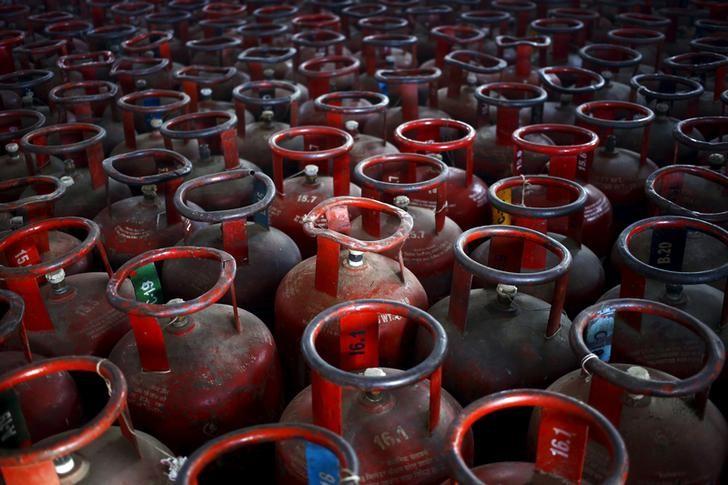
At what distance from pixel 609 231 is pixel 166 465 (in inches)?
95.7

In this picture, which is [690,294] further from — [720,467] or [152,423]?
[152,423]

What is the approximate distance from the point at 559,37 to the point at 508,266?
3.35 m

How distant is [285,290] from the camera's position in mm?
2527

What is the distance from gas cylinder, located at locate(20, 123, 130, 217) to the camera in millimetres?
3202

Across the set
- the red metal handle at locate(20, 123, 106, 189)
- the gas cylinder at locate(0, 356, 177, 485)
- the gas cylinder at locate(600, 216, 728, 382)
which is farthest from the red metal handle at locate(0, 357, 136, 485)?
the red metal handle at locate(20, 123, 106, 189)

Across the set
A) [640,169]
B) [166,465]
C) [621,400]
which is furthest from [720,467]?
[640,169]

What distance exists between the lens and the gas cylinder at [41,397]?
201 centimetres

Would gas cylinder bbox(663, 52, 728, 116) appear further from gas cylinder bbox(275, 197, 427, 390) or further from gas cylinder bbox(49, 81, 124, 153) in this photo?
gas cylinder bbox(49, 81, 124, 153)

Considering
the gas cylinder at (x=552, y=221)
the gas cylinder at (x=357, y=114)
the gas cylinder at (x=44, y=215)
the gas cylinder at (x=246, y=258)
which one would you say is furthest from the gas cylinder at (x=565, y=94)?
the gas cylinder at (x=44, y=215)

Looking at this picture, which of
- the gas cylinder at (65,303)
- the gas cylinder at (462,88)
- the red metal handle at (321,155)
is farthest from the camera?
the gas cylinder at (462,88)

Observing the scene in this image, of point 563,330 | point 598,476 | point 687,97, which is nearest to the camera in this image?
point 598,476

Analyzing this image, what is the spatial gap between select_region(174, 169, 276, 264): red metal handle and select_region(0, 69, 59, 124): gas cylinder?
2086 mm

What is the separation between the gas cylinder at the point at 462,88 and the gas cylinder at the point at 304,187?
1412mm

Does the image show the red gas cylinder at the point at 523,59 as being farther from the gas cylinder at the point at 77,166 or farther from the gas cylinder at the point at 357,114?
the gas cylinder at the point at 77,166
